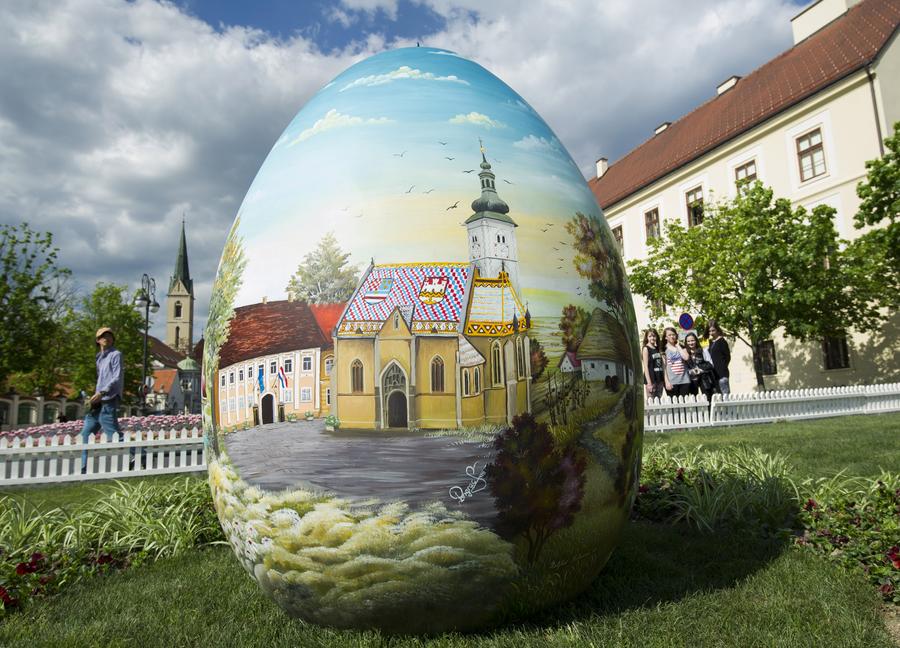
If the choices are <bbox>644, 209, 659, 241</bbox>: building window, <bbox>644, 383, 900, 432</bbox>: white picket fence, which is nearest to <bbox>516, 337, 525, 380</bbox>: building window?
<bbox>644, 383, 900, 432</bbox>: white picket fence

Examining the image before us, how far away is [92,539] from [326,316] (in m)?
3.98

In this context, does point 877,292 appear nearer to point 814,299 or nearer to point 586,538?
point 814,299

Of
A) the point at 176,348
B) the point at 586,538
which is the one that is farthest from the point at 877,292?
the point at 176,348

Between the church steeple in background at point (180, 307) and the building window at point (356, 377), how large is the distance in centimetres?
11792

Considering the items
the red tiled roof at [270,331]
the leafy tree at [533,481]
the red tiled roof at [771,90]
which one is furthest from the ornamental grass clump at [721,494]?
the red tiled roof at [771,90]

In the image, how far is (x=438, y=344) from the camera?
109 inches

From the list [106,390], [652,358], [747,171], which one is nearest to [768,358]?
[747,171]

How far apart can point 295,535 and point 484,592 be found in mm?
963

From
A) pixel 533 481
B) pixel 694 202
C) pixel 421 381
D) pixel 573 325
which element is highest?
pixel 694 202

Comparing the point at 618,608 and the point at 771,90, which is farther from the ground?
the point at 771,90

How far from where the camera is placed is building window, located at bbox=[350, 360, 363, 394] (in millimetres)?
2818

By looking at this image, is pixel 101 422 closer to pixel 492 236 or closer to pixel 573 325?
pixel 492 236

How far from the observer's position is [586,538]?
120 inches

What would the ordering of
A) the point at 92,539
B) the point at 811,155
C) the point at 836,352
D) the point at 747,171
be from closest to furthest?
the point at 92,539 < the point at 836,352 < the point at 811,155 < the point at 747,171
